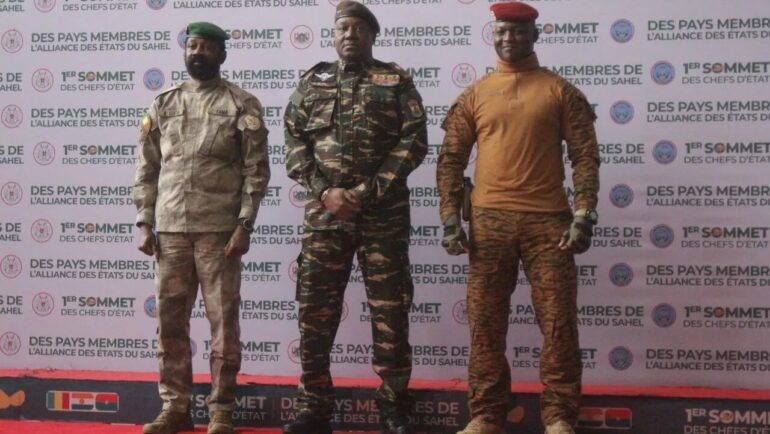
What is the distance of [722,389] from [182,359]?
2531 mm

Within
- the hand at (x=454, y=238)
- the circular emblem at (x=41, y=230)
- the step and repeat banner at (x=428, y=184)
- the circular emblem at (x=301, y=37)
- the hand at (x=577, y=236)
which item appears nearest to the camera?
the hand at (x=577, y=236)

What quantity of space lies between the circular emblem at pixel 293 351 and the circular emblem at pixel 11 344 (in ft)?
4.98

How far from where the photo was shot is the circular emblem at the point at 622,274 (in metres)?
4.22

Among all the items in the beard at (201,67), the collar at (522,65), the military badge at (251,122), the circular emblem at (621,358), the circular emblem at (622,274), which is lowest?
the circular emblem at (621,358)

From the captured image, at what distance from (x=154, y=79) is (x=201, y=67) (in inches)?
38.5

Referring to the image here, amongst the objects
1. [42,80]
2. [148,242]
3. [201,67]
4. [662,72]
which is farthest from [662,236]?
[42,80]

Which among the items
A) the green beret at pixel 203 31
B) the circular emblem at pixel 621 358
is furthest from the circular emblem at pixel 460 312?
the green beret at pixel 203 31

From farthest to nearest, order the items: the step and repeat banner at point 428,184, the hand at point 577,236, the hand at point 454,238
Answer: the step and repeat banner at point 428,184 → the hand at point 454,238 → the hand at point 577,236

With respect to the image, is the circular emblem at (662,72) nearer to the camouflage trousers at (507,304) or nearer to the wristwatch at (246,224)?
the camouflage trousers at (507,304)

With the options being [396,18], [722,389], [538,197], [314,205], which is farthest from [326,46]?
[722,389]

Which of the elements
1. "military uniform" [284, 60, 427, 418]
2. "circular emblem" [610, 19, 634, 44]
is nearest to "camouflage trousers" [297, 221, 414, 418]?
"military uniform" [284, 60, 427, 418]

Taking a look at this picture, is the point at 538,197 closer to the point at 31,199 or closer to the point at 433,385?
the point at 433,385

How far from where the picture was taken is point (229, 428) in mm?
3705

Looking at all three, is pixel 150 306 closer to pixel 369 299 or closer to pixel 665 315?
pixel 369 299
